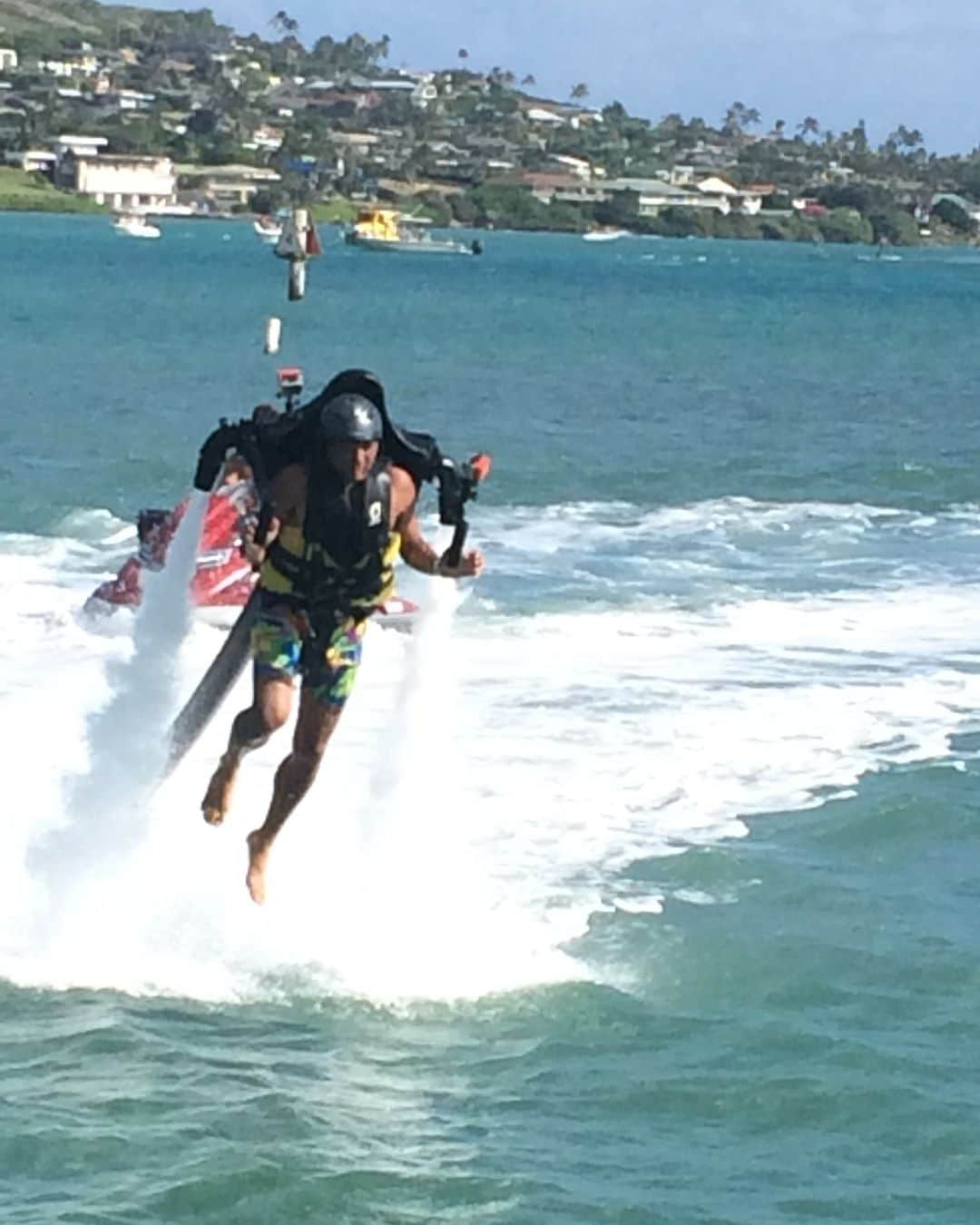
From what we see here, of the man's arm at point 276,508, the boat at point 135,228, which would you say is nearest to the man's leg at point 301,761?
the man's arm at point 276,508

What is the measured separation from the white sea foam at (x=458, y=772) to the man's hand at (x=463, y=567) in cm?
109

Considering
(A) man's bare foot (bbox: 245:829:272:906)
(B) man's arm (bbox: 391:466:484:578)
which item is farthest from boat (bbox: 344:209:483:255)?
(B) man's arm (bbox: 391:466:484:578)

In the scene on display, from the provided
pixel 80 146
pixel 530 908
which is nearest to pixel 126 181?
pixel 80 146

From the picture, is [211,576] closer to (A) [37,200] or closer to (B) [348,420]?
(B) [348,420]

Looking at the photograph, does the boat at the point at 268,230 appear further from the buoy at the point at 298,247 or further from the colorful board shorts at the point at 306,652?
the colorful board shorts at the point at 306,652

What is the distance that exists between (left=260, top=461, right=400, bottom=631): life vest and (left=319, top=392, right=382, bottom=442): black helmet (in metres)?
0.19

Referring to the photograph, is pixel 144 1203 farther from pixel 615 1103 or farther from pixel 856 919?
pixel 856 919

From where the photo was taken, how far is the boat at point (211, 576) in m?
19.0

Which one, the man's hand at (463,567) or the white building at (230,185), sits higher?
the man's hand at (463,567)

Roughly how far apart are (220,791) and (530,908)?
2.17 m

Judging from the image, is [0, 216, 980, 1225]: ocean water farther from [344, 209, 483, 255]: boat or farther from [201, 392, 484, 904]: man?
[344, 209, 483, 255]: boat

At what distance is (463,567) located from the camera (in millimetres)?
10555

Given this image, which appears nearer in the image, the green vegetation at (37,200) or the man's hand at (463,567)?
the man's hand at (463,567)

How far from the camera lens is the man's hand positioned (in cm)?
1053
